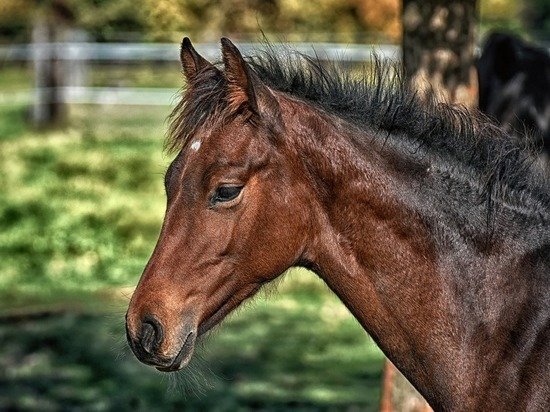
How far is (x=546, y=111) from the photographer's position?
837 centimetres

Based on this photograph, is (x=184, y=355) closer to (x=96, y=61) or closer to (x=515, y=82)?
(x=515, y=82)

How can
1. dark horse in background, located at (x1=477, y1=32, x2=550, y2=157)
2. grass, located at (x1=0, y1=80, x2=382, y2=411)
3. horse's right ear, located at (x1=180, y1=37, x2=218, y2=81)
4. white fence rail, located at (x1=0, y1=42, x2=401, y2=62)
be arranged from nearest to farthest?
horse's right ear, located at (x1=180, y1=37, x2=218, y2=81)
grass, located at (x1=0, y1=80, x2=382, y2=411)
dark horse in background, located at (x1=477, y1=32, x2=550, y2=157)
white fence rail, located at (x1=0, y1=42, x2=401, y2=62)

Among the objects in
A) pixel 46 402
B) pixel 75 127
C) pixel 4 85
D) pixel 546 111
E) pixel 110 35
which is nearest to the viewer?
pixel 46 402

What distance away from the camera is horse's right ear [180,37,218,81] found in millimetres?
3738

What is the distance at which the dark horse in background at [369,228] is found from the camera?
3.45 meters

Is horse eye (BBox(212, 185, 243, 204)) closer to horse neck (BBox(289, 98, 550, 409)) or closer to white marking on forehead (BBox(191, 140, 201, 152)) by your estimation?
white marking on forehead (BBox(191, 140, 201, 152))

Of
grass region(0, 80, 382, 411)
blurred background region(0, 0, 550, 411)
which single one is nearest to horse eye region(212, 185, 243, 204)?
grass region(0, 80, 382, 411)

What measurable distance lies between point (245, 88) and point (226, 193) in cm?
34

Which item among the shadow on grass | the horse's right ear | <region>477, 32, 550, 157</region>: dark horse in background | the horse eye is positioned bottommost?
the shadow on grass

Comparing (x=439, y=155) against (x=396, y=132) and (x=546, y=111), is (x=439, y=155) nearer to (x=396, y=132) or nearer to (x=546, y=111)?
(x=396, y=132)

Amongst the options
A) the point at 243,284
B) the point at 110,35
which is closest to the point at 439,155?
the point at 243,284

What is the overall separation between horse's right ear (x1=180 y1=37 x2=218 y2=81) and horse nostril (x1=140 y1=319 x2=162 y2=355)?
855 millimetres

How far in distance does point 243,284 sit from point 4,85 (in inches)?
870

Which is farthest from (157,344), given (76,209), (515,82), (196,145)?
(76,209)
